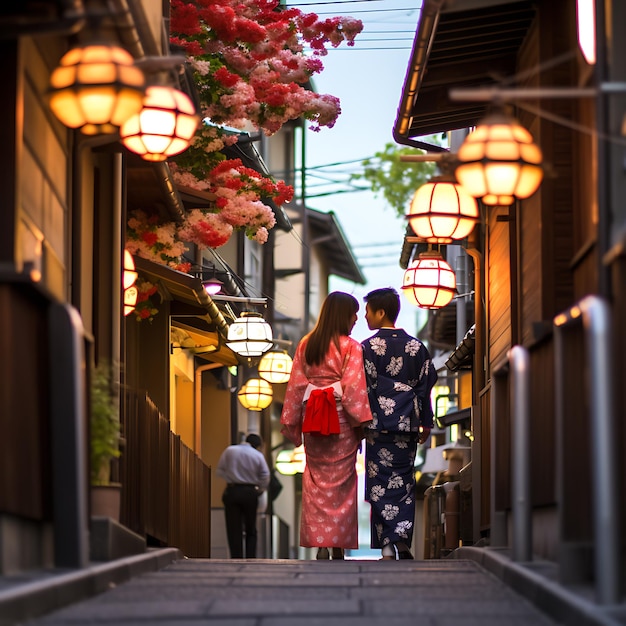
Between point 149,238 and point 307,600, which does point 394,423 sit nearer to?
point 149,238

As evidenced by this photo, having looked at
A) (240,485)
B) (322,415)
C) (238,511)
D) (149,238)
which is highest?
(149,238)

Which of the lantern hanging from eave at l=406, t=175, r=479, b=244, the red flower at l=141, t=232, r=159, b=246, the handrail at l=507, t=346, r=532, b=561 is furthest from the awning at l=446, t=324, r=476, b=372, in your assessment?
the handrail at l=507, t=346, r=532, b=561

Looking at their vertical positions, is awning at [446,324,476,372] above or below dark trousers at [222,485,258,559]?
above

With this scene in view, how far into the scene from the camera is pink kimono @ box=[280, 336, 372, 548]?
1265 cm

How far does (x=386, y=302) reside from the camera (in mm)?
13117

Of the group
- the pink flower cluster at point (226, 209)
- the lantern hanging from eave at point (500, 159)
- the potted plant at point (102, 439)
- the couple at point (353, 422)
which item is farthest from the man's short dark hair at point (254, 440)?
the lantern hanging from eave at point (500, 159)

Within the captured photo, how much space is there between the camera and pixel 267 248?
1379 inches

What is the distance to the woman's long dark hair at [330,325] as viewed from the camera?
41.3 ft

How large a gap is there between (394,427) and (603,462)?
7.17 meters

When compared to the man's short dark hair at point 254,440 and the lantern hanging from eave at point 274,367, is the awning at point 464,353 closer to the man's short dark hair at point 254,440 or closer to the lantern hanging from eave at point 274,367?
the man's short dark hair at point 254,440

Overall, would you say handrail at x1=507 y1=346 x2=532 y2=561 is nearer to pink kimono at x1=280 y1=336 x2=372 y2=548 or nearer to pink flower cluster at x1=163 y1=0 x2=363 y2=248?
pink kimono at x1=280 y1=336 x2=372 y2=548

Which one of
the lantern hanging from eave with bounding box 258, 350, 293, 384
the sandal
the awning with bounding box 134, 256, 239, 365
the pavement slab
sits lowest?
the sandal

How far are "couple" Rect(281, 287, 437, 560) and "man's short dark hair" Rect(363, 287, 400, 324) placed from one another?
0.26 meters

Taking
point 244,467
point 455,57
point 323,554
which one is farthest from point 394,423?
point 244,467
